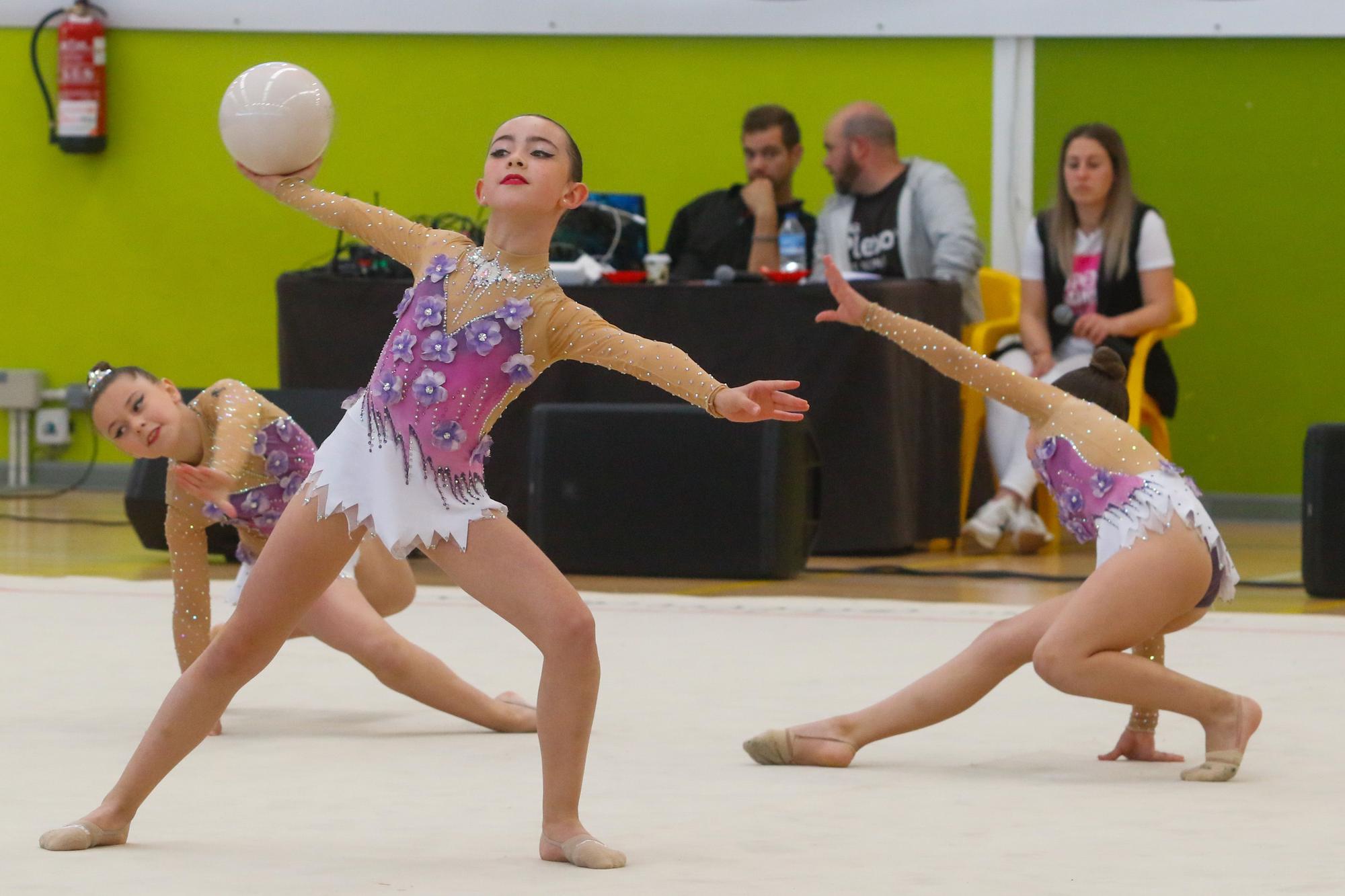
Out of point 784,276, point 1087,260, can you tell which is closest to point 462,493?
point 784,276

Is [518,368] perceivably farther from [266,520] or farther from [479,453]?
[266,520]

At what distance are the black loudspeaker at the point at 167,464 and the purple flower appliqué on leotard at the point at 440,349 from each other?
132 inches

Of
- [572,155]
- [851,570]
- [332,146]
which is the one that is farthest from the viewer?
[332,146]

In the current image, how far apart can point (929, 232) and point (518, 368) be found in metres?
4.54

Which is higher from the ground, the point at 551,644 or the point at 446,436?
the point at 446,436

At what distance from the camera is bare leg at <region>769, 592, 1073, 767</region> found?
3.27 meters

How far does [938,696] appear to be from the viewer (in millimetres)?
3295

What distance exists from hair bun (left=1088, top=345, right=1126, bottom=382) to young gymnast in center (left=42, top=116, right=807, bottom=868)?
128 centimetres

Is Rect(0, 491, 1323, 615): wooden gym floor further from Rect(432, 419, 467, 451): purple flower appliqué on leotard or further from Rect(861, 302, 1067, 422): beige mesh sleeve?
Rect(432, 419, 467, 451): purple flower appliqué on leotard

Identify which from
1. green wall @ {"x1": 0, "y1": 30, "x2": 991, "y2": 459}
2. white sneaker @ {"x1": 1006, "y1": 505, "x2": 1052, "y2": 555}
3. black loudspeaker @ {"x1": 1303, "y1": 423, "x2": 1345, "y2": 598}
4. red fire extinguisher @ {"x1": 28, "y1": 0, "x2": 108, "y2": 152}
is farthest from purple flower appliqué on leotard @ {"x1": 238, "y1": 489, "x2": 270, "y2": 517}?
red fire extinguisher @ {"x1": 28, "y1": 0, "x2": 108, "y2": 152}

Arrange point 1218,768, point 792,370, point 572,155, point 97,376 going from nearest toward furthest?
point 572,155, point 1218,768, point 97,376, point 792,370

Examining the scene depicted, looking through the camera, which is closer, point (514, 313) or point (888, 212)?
point (514, 313)

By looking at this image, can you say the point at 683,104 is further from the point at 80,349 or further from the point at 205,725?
the point at 205,725

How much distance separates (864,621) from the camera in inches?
199
